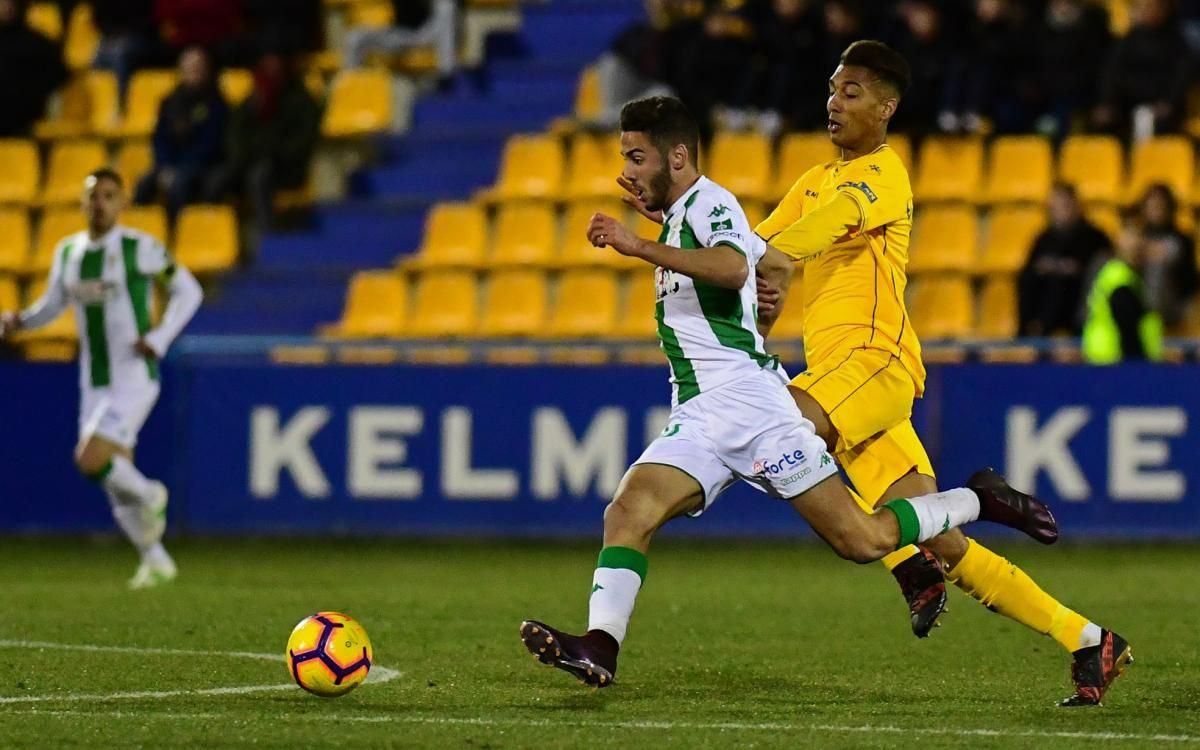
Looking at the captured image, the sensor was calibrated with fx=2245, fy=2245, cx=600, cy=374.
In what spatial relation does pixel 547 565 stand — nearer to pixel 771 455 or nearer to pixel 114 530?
pixel 114 530

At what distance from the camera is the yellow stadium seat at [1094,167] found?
16.1 metres

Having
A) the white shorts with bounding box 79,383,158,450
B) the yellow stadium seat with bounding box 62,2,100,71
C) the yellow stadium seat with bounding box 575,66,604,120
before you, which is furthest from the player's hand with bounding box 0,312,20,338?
the yellow stadium seat with bounding box 62,2,100,71

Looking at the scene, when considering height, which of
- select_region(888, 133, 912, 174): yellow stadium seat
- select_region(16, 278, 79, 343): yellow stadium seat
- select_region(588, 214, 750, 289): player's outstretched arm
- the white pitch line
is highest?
select_region(888, 133, 912, 174): yellow stadium seat

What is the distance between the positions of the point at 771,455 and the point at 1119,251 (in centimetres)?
838

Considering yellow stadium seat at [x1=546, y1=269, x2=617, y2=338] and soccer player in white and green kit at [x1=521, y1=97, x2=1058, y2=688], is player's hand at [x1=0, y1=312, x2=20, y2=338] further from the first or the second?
soccer player in white and green kit at [x1=521, y1=97, x2=1058, y2=688]

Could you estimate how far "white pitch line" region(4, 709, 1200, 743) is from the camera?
6.19 meters

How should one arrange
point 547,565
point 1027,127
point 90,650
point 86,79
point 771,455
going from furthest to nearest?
1. point 86,79
2. point 1027,127
3. point 547,565
4. point 90,650
5. point 771,455

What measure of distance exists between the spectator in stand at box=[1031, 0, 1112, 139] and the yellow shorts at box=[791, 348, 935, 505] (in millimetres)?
9398

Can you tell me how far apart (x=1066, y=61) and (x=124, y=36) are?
28.5ft

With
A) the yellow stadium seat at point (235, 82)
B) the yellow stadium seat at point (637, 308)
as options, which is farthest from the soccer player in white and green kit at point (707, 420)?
the yellow stadium seat at point (235, 82)

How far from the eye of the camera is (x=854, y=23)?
16.8 meters

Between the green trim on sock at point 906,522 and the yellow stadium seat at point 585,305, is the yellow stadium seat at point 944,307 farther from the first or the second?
the green trim on sock at point 906,522

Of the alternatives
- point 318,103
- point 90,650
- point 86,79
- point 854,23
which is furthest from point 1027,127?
point 90,650

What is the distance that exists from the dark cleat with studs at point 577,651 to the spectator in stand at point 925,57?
10.2 m
